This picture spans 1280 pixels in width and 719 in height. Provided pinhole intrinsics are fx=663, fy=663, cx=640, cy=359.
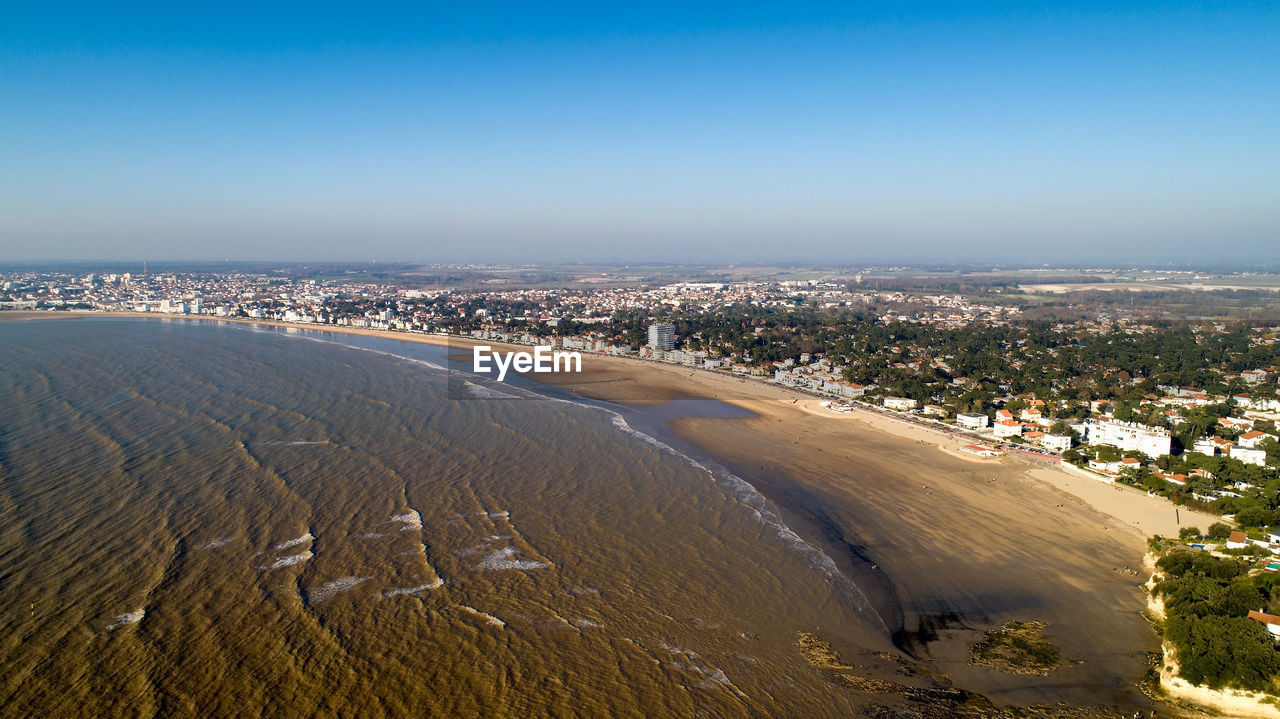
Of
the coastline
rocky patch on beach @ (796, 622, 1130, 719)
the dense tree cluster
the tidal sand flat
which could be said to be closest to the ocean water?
rocky patch on beach @ (796, 622, 1130, 719)

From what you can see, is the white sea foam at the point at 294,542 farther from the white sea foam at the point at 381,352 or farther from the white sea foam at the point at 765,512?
the white sea foam at the point at 381,352

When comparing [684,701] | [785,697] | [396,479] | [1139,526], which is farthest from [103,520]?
[1139,526]

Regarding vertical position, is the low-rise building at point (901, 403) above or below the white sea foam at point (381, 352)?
below

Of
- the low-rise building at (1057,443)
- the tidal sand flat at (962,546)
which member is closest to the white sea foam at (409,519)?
the tidal sand flat at (962,546)

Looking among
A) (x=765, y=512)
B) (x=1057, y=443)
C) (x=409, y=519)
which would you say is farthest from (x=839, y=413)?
(x=409, y=519)

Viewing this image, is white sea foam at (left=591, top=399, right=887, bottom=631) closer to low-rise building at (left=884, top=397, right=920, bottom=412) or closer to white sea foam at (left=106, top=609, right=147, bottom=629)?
white sea foam at (left=106, top=609, right=147, bottom=629)

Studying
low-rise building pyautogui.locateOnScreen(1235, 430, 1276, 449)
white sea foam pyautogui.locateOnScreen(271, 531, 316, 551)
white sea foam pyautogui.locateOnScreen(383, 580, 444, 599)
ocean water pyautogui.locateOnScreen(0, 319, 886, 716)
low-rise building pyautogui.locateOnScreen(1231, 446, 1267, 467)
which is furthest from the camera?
low-rise building pyautogui.locateOnScreen(1235, 430, 1276, 449)

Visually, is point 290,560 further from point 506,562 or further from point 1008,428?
point 1008,428
